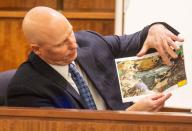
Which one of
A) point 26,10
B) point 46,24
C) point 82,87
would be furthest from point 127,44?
point 26,10

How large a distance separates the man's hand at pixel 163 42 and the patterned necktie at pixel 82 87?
0.70 feet

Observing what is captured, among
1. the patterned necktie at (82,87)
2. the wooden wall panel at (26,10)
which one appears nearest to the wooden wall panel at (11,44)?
the wooden wall panel at (26,10)

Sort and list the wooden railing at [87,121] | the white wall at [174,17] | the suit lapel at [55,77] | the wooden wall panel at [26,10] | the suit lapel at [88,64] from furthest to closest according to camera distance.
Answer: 1. the wooden wall panel at [26,10]
2. the white wall at [174,17]
3. the suit lapel at [88,64]
4. the suit lapel at [55,77]
5. the wooden railing at [87,121]

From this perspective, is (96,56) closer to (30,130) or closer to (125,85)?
(125,85)

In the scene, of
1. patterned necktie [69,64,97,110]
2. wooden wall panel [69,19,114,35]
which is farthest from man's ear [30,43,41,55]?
wooden wall panel [69,19,114,35]

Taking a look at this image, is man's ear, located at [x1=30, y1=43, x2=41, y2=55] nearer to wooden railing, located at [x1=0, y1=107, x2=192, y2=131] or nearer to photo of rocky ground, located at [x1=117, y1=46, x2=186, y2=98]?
photo of rocky ground, located at [x1=117, y1=46, x2=186, y2=98]

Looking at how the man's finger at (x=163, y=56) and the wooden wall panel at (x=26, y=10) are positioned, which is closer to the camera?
the man's finger at (x=163, y=56)

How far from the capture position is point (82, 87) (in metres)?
1.53

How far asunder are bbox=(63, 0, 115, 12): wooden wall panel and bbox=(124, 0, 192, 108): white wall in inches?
9.6

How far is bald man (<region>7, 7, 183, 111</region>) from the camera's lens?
142cm

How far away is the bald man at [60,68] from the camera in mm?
1416

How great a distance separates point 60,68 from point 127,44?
0.34 meters

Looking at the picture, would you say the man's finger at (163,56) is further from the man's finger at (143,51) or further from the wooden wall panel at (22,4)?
the wooden wall panel at (22,4)

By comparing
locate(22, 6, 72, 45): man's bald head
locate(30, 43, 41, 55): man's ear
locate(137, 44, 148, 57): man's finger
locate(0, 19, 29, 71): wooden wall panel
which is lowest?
locate(0, 19, 29, 71): wooden wall panel
